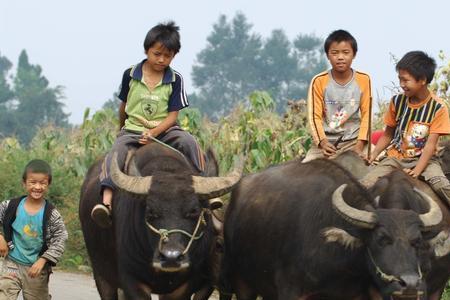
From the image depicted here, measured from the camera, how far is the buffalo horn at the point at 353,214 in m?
6.98

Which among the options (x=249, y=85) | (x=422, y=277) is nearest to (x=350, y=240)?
(x=422, y=277)

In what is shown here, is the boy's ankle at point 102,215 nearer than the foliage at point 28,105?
Yes

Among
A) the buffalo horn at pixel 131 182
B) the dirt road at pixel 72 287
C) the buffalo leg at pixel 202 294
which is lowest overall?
the dirt road at pixel 72 287

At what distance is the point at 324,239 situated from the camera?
7.38m

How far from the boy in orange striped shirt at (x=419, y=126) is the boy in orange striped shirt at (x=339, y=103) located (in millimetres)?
269

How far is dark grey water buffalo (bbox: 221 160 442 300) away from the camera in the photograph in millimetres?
6910

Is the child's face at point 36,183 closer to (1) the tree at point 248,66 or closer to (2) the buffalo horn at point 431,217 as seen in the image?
(2) the buffalo horn at point 431,217

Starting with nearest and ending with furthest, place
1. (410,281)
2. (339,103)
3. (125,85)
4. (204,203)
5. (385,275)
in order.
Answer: (410,281), (385,275), (204,203), (339,103), (125,85)

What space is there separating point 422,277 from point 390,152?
1.74m

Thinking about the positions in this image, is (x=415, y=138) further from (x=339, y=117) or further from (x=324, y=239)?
(x=324, y=239)

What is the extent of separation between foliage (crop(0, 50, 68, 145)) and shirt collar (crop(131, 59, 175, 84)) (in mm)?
61074

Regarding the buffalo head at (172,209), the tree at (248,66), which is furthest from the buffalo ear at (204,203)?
the tree at (248,66)

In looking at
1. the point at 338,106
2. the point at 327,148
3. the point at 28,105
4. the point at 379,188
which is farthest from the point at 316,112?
the point at 28,105

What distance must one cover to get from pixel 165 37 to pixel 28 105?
238 feet
